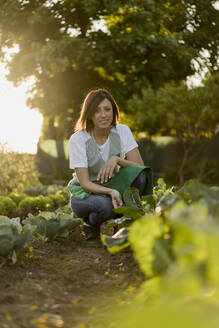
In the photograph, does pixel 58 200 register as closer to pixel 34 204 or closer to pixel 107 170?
pixel 34 204

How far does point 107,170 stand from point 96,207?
13.9 inches

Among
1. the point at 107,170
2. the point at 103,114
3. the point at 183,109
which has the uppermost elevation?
the point at 103,114

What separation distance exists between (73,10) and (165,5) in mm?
3441

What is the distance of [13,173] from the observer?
8023 millimetres

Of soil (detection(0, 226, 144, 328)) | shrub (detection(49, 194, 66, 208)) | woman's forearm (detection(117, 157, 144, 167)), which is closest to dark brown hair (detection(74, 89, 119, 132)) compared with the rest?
woman's forearm (detection(117, 157, 144, 167))

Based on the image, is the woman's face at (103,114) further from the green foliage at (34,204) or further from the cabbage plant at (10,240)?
the green foliage at (34,204)

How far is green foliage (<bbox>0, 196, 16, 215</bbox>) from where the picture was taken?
5582 millimetres

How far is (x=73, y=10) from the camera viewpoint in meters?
15.8

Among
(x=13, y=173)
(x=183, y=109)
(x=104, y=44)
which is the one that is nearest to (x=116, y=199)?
(x=13, y=173)

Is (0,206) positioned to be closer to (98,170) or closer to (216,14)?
(98,170)

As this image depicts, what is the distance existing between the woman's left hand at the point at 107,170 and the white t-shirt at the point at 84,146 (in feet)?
0.52

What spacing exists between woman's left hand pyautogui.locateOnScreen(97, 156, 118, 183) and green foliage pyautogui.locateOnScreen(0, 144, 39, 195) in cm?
391

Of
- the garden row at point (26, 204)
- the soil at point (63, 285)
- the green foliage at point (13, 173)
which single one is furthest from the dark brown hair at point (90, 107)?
the green foliage at point (13, 173)

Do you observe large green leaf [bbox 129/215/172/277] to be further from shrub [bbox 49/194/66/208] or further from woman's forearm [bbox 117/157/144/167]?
shrub [bbox 49/194/66/208]
